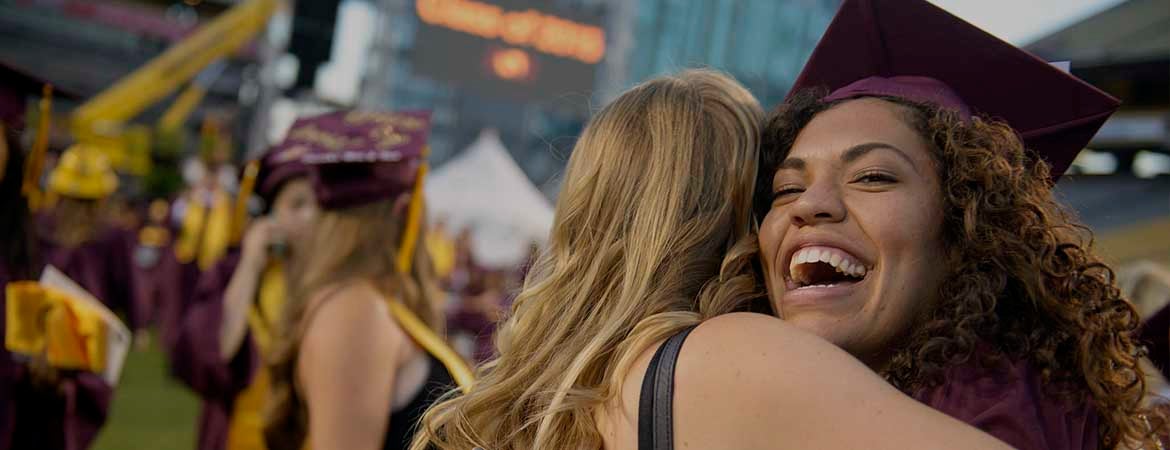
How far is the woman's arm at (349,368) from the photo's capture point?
2.82 m

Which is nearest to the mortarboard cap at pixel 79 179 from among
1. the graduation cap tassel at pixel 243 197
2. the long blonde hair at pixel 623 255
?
the graduation cap tassel at pixel 243 197

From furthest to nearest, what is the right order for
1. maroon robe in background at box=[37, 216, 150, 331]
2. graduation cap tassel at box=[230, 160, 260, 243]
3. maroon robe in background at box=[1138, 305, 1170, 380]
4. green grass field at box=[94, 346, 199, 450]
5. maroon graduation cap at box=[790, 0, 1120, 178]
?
1. maroon robe in background at box=[37, 216, 150, 331]
2. green grass field at box=[94, 346, 199, 450]
3. graduation cap tassel at box=[230, 160, 260, 243]
4. maroon robe in background at box=[1138, 305, 1170, 380]
5. maroon graduation cap at box=[790, 0, 1120, 178]

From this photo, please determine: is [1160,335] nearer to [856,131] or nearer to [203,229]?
[856,131]

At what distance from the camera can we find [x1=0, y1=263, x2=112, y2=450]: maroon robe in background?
306cm

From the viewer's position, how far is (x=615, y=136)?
5.81ft

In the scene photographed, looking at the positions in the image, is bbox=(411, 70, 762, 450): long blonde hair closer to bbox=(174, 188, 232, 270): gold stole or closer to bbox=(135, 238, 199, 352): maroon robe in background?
bbox=(135, 238, 199, 352): maroon robe in background

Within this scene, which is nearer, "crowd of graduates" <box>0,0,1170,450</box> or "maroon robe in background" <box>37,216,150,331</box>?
"crowd of graduates" <box>0,0,1170,450</box>

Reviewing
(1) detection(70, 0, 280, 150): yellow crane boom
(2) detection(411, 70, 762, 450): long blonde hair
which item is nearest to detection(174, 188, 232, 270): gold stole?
(1) detection(70, 0, 280, 150): yellow crane boom

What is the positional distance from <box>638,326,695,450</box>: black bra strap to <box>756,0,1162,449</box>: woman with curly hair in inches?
12.5

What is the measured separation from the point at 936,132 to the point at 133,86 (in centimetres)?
2186

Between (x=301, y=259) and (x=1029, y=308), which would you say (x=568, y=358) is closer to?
(x=1029, y=308)

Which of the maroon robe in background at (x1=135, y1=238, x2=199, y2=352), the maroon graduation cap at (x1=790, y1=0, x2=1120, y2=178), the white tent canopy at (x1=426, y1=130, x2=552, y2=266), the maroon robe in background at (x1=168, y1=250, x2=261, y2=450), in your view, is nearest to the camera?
the maroon graduation cap at (x1=790, y1=0, x2=1120, y2=178)

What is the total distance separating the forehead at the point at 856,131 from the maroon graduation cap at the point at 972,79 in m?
0.05

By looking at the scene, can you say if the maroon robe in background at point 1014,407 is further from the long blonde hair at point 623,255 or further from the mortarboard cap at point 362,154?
the mortarboard cap at point 362,154
